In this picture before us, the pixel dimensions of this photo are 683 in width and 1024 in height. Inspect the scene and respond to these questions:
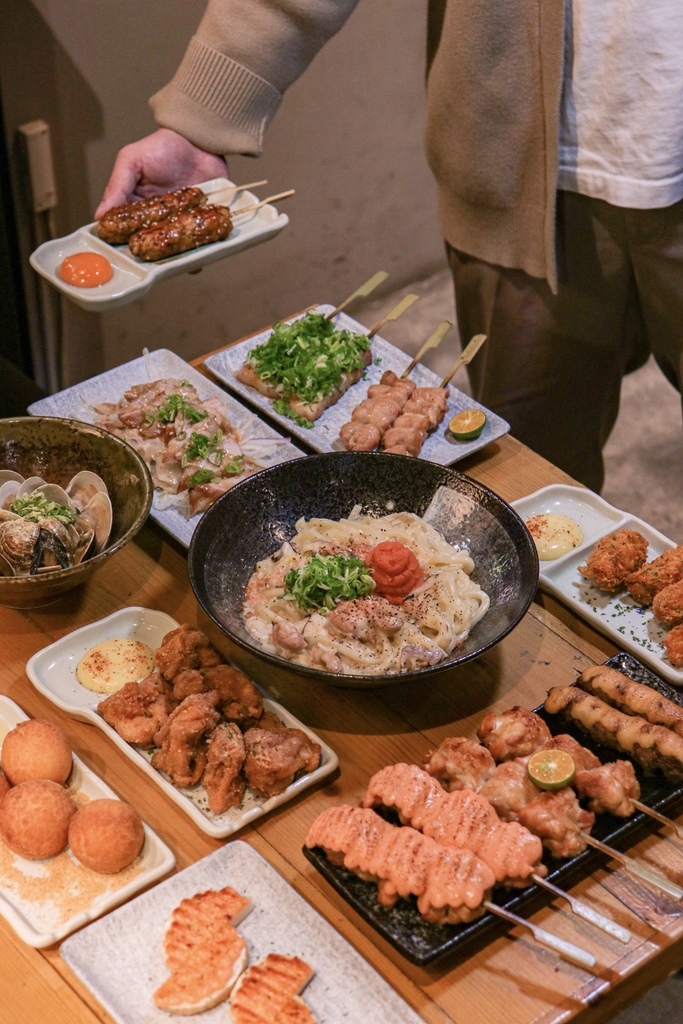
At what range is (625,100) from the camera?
3105 mm

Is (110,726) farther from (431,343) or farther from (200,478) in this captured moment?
(431,343)

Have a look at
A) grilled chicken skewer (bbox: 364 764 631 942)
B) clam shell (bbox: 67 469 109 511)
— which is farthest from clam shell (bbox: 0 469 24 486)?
grilled chicken skewer (bbox: 364 764 631 942)

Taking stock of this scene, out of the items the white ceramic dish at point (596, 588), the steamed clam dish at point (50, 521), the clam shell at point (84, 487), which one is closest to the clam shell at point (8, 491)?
the steamed clam dish at point (50, 521)

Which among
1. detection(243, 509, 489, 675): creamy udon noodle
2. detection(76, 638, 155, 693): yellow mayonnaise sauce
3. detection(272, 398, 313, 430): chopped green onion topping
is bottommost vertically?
detection(76, 638, 155, 693): yellow mayonnaise sauce

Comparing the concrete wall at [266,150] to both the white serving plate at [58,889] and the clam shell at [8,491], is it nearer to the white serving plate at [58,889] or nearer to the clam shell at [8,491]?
the clam shell at [8,491]

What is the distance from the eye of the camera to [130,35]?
4996mm

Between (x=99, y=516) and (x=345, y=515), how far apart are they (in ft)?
1.99

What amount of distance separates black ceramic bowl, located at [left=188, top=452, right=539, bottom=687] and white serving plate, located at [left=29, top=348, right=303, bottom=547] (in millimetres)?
260

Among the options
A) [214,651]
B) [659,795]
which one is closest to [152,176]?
[214,651]

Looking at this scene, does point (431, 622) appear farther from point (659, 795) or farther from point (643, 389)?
point (643, 389)

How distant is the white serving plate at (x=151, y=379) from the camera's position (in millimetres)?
3068

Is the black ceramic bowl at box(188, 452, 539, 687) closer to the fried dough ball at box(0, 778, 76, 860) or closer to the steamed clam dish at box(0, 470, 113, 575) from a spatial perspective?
the steamed clam dish at box(0, 470, 113, 575)

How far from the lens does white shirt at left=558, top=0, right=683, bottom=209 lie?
2986mm

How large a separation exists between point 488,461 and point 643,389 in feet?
11.2
